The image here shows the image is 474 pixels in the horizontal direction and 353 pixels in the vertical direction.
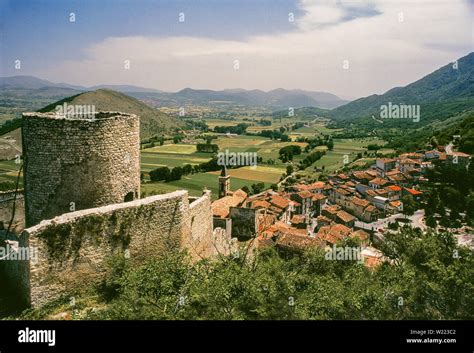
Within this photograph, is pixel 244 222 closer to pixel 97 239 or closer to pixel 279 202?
pixel 97 239

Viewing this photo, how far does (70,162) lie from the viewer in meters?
9.33

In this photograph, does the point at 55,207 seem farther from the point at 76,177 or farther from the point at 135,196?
the point at 135,196

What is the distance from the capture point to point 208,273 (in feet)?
33.9

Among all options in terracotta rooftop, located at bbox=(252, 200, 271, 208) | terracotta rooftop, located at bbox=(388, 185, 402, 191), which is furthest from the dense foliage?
terracotta rooftop, located at bbox=(388, 185, 402, 191)

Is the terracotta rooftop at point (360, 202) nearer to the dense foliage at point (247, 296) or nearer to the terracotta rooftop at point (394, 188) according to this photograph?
the terracotta rooftop at point (394, 188)

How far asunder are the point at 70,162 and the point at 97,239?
1992 mm

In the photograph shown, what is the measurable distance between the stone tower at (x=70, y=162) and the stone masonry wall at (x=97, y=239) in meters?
0.83

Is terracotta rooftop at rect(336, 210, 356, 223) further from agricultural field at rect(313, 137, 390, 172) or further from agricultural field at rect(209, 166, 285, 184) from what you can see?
agricultural field at rect(313, 137, 390, 172)

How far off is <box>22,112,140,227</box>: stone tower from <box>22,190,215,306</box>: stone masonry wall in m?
0.83

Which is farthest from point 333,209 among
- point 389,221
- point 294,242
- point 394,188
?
point 294,242

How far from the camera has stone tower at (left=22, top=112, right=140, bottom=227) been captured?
365 inches
